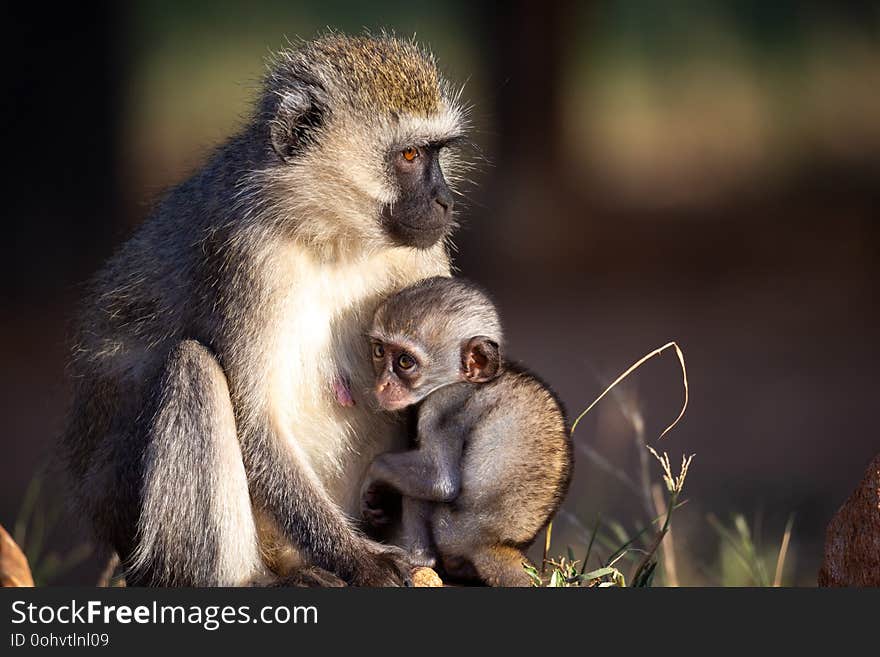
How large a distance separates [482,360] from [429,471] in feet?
1.61

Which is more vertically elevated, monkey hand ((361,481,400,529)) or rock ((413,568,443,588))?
monkey hand ((361,481,400,529))

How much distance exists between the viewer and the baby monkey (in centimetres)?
468

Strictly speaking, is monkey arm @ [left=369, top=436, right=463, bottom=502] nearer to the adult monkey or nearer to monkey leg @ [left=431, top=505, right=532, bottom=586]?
monkey leg @ [left=431, top=505, right=532, bottom=586]

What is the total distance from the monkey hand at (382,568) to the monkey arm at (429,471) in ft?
0.75

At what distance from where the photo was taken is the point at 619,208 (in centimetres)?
1534

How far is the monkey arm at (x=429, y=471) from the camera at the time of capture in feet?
15.2

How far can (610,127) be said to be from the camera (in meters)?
18.9

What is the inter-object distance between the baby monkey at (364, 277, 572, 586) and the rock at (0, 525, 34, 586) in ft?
4.25

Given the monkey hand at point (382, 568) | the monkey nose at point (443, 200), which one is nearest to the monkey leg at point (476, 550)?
the monkey hand at point (382, 568)

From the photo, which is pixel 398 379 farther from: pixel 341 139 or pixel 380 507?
pixel 341 139

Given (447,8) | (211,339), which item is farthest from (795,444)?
(447,8)

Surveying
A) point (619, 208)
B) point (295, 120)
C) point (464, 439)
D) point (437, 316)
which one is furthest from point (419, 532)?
point (619, 208)

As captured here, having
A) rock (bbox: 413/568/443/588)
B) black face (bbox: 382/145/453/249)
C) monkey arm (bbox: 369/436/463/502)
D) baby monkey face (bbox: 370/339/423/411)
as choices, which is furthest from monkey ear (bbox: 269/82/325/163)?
rock (bbox: 413/568/443/588)

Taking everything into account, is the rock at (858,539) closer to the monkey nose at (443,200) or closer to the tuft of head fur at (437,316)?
the tuft of head fur at (437,316)
